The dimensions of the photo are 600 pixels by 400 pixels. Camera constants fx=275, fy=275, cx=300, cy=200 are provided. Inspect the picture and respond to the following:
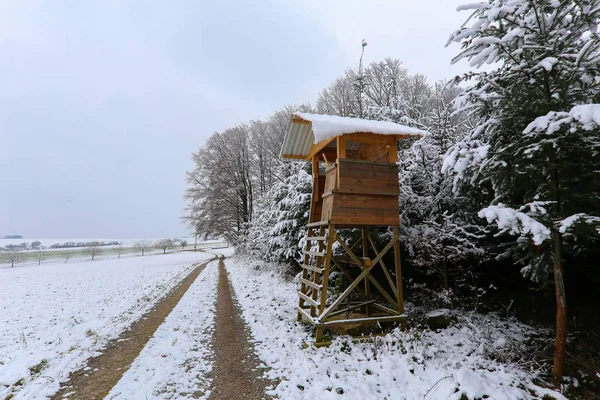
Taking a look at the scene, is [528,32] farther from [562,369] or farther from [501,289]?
[501,289]

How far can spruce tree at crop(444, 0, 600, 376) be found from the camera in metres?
3.97

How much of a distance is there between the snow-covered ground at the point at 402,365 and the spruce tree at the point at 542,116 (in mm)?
1042

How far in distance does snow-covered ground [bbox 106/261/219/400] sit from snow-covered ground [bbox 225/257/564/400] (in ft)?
3.85

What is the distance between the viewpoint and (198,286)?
13102 mm

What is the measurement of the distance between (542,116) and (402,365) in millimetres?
4454

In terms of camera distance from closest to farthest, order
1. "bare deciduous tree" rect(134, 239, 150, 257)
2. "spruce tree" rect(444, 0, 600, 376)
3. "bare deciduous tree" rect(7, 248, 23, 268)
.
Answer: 1. "spruce tree" rect(444, 0, 600, 376)
2. "bare deciduous tree" rect(7, 248, 23, 268)
3. "bare deciduous tree" rect(134, 239, 150, 257)

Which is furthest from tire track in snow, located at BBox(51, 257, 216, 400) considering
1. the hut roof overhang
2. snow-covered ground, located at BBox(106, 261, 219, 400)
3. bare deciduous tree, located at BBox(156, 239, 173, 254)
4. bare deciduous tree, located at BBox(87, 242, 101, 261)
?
bare deciduous tree, located at BBox(156, 239, 173, 254)

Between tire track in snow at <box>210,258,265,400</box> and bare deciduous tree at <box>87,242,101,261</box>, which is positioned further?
bare deciduous tree at <box>87,242,101,261</box>

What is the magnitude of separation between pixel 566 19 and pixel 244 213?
1012 inches

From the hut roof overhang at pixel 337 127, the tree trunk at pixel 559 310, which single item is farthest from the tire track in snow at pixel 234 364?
the tree trunk at pixel 559 310

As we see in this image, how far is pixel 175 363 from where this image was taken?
5.21 metres

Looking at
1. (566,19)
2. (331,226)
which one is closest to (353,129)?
(331,226)

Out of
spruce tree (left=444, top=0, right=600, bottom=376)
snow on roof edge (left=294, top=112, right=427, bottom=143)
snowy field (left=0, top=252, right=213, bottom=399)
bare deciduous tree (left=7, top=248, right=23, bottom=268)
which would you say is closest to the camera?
spruce tree (left=444, top=0, right=600, bottom=376)

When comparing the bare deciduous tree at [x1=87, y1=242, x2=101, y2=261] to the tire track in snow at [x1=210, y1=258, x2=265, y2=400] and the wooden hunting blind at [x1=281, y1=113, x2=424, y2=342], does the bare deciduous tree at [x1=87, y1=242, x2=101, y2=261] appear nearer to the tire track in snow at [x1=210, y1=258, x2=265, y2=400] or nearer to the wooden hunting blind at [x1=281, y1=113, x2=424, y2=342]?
the tire track in snow at [x1=210, y1=258, x2=265, y2=400]
